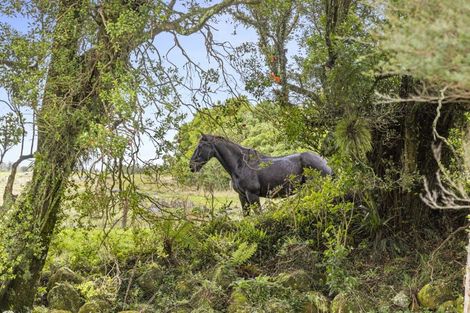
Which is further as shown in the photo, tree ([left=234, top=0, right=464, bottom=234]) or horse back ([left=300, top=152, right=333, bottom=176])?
horse back ([left=300, top=152, right=333, bottom=176])

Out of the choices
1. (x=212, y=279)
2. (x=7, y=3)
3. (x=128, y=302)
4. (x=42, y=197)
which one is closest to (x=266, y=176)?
(x=212, y=279)

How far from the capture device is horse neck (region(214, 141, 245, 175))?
35.6 ft

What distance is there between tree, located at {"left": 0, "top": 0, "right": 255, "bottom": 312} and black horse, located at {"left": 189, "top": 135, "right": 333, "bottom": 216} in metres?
2.94

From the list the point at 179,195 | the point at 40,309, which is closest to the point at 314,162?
the point at 179,195

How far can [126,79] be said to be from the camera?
698 cm

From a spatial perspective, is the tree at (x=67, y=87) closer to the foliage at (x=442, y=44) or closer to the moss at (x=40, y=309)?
the moss at (x=40, y=309)

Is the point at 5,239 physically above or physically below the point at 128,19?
below

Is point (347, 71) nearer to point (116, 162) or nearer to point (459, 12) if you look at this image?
point (116, 162)

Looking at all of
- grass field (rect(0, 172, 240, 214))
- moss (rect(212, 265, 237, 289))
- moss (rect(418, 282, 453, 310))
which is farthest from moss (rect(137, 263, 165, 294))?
moss (rect(418, 282, 453, 310))

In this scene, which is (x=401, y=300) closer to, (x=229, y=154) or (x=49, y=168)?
(x=229, y=154)

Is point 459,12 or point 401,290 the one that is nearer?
point 459,12

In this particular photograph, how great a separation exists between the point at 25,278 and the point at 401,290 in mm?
5019

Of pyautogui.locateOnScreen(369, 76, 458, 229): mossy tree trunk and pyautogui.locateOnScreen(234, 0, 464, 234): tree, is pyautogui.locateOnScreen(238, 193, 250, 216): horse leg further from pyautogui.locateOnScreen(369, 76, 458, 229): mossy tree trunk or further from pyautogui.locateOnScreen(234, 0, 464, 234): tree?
pyautogui.locateOnScreen(369, 76, 458, 229): mossy tree trunk

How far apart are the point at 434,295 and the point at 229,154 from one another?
186 inches
